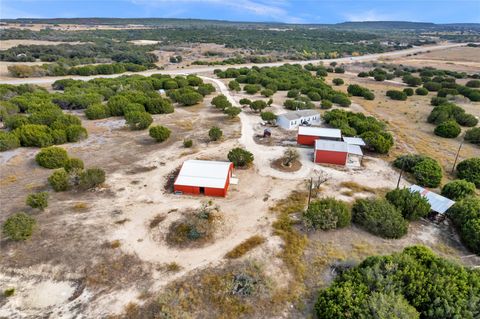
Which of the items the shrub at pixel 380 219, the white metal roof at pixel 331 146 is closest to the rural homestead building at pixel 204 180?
the white metal roof at pixel 331 146

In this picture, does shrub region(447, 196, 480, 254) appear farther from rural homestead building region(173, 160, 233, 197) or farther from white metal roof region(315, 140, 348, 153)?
rural homestead building region(173, 160, 233, 197)

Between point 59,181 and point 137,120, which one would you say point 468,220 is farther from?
point 137,120

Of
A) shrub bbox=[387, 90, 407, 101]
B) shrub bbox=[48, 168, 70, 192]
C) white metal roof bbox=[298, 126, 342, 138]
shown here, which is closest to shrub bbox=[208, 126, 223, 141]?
white metal roof bbox=[298, 126, 342, 138]

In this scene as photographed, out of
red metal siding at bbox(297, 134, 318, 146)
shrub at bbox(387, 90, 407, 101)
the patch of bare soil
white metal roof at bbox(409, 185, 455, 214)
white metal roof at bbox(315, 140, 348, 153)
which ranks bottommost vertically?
the patch of bare soil

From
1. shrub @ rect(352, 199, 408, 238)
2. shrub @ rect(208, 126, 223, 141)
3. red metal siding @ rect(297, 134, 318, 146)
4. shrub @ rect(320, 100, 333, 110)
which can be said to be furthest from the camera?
shrub @ rect(320, 100, 333, 110)

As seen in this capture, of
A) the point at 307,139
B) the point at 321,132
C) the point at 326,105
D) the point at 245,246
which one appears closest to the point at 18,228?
the point at 245,246

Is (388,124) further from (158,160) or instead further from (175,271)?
(175,271)

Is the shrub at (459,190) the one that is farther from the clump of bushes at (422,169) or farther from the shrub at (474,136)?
the shrub at (474,136)
